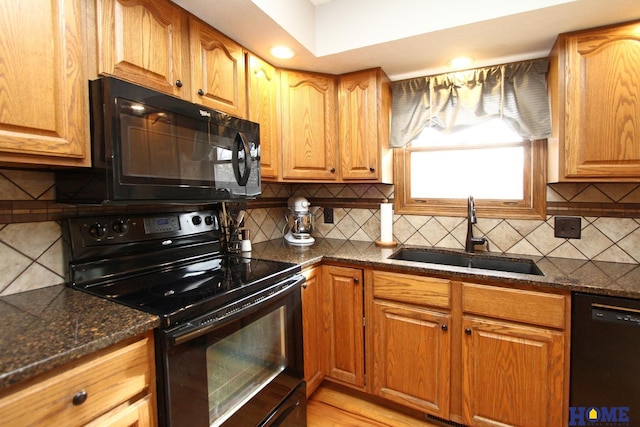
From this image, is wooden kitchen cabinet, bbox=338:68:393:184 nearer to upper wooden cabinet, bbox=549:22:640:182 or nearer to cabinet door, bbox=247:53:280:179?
cabinet door, bbox=247:53:280:179

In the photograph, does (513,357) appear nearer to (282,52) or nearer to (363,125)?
(363,125)

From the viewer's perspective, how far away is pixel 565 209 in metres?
1.81

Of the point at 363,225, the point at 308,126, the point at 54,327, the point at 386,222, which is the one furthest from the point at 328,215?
the point at 54,327

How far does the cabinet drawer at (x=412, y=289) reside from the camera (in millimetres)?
1586

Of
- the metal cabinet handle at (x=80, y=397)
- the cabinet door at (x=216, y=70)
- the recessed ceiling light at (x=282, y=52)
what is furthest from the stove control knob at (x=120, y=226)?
the recessed ceiling light at (x=282, y=52)

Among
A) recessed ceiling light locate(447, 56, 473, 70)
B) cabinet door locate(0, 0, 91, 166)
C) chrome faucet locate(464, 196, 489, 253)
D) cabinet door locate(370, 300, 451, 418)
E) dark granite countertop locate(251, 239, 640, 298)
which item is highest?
recessed ceiling light locate(447, 56, 473, 70)

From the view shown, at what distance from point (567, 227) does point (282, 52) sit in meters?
1.91

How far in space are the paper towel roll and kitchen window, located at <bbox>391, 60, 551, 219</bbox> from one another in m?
0.13

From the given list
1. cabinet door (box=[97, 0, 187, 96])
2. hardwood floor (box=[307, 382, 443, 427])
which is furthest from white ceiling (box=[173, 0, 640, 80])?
hardwood floor (box=[307, 382, 443, 427])

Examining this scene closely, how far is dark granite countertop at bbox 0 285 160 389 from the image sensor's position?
70cm

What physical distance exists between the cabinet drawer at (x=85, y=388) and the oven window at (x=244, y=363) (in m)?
0.23

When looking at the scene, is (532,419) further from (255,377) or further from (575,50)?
(575,50)

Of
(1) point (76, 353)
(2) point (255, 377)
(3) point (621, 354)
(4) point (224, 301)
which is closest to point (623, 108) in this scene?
(3) point (621, 354)

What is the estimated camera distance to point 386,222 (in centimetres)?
220
